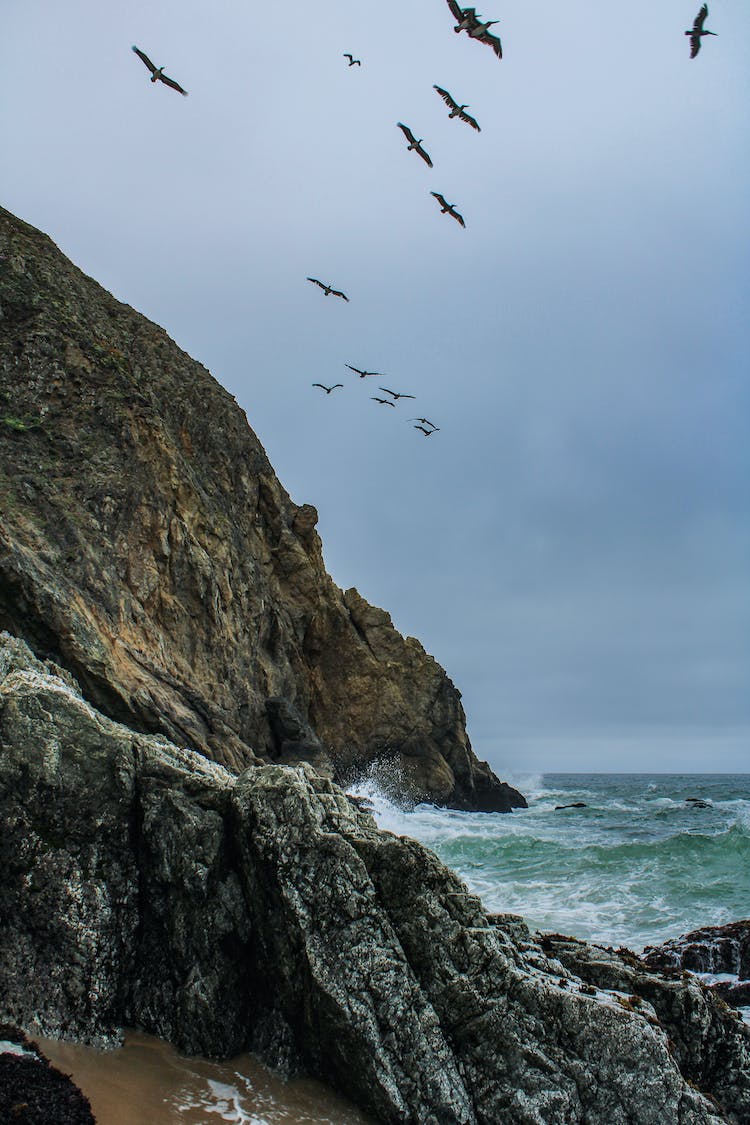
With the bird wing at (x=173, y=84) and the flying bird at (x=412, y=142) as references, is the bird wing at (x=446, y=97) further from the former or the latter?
the bird wing at (x=173, y=84)

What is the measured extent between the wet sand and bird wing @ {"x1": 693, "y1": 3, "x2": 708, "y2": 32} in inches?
564

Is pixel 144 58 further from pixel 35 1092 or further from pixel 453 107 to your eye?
pixel 35 1092

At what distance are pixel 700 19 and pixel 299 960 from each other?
44.7 feet

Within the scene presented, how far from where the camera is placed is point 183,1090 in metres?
6.07

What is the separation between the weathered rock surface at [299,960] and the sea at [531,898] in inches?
12.8

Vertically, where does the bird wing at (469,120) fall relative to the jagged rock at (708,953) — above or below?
above

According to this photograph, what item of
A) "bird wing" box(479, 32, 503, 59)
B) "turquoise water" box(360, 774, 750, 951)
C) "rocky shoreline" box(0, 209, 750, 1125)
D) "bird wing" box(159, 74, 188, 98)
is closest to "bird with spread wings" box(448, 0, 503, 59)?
"bird wing" box(479, 32, 503, 59)

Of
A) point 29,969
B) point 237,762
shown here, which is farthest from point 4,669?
point 237,762

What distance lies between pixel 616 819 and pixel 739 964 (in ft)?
96.0

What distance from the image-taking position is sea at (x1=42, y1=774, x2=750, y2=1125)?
5953 millimetres

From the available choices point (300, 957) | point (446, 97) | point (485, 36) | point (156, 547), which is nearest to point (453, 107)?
point (446, 97)

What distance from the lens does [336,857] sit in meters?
7.09

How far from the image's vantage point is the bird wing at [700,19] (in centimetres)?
1084

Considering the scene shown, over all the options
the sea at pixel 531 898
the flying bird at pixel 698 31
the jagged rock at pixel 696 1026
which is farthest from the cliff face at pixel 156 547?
the flying bird at pixel 698 31
